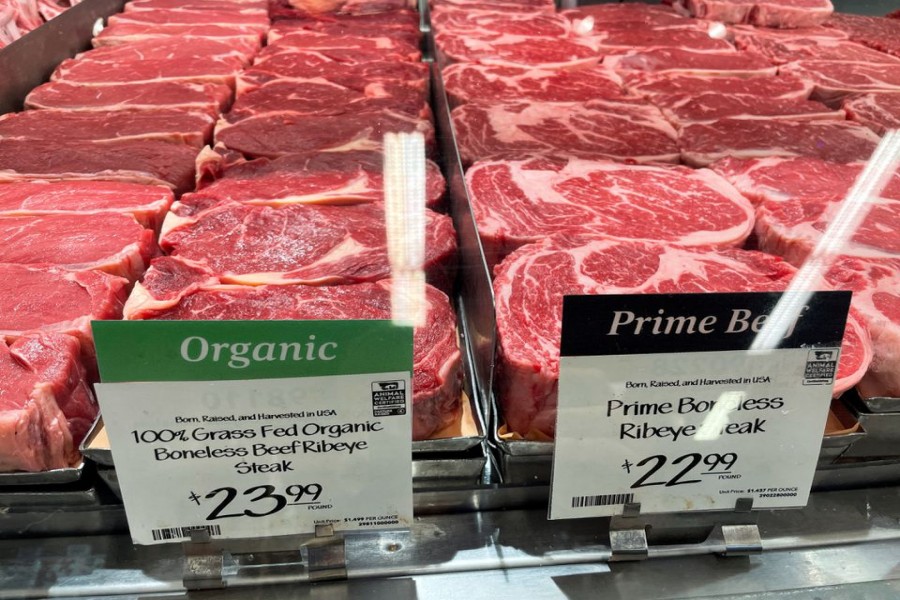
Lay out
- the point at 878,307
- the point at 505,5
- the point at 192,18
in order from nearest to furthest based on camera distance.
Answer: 1. the point at 878,307
2. the point at 192,18
3. the point at 505,5

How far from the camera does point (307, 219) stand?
1746 mm

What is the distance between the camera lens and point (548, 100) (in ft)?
8.56

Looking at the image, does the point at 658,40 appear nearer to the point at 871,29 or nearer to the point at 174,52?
the point at 871,29

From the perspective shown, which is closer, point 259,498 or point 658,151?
point 259,498

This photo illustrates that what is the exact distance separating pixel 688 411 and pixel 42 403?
99 centimetres

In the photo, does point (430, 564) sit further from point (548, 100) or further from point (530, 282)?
point (548, 100)

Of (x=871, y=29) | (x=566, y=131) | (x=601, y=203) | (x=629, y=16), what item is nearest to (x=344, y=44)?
(x=566, y=131)

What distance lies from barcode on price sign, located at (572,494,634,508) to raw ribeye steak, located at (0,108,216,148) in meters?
1.69

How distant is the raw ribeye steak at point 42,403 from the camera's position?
1.07m

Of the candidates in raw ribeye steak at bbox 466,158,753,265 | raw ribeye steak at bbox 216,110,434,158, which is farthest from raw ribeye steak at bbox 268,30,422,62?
raw ribeye steak at bbox 466,158,753,265

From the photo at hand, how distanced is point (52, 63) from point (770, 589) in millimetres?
2986

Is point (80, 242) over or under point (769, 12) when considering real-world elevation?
under

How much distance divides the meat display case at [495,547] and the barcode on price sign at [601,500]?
99mm

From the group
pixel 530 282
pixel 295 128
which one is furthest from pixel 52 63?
pixel 530 282
